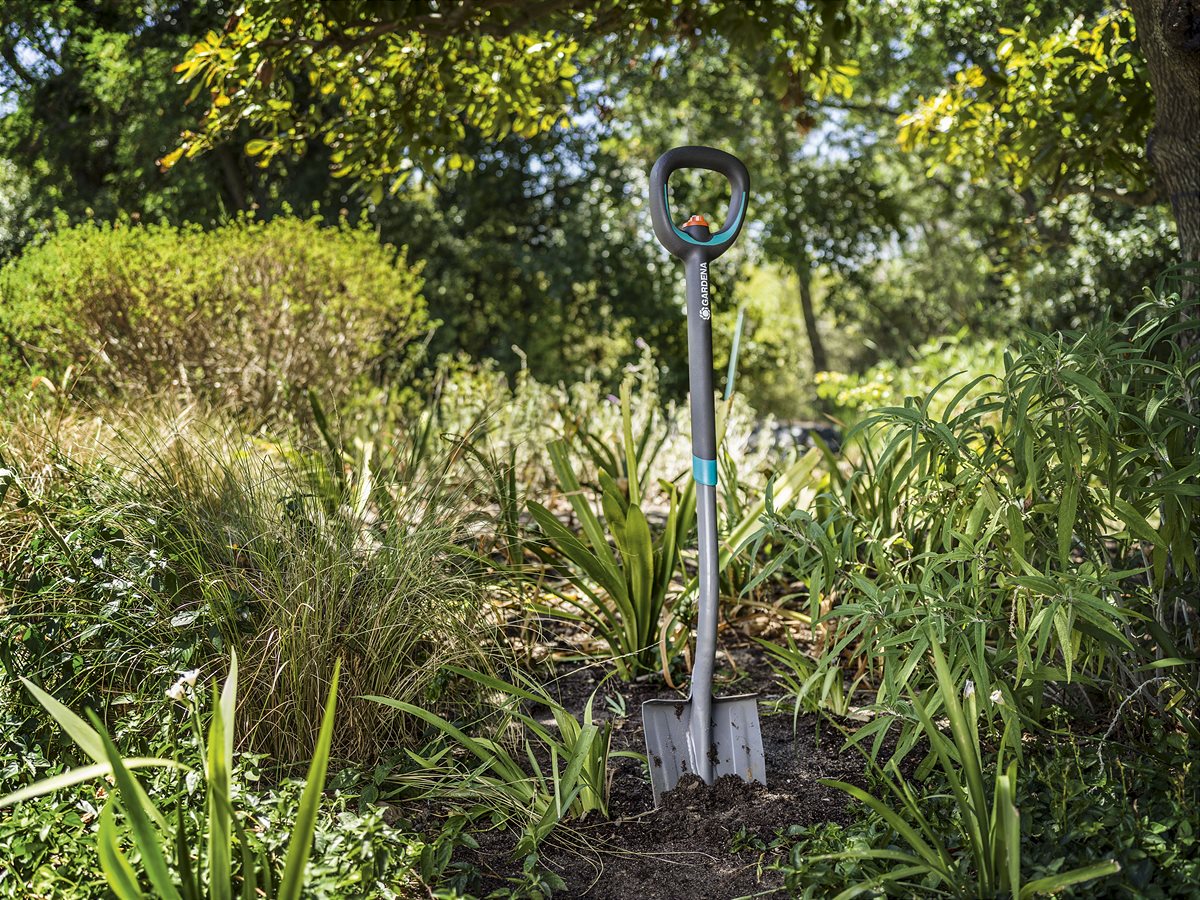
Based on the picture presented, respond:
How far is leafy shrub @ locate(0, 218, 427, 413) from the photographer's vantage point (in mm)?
5473

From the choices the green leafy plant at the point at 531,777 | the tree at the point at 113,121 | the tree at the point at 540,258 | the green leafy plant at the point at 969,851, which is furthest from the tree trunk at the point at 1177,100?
the tree at the point at 540,258

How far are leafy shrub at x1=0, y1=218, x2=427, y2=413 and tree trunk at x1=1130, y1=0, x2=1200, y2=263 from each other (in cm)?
414

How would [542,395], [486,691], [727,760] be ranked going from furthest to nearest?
[542,395] → [486,691] → [727,760]

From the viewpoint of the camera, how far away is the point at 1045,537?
245 centimetres

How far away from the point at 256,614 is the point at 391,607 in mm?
363

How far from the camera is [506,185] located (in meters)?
12.0

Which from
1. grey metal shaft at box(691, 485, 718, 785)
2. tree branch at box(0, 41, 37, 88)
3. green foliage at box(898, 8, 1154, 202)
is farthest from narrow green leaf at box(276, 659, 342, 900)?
tree branch at box(0, 41, 37, 88)

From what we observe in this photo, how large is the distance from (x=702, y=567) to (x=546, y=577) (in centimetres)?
163

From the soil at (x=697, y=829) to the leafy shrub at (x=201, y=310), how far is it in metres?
3.57

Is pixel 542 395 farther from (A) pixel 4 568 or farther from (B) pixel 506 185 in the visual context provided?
(B) pixel 506 185

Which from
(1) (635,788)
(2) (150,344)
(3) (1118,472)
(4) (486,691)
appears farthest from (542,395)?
(3) (1118,472)

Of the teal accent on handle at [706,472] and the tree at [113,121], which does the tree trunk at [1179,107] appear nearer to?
the teal accent on handle at [706,472]

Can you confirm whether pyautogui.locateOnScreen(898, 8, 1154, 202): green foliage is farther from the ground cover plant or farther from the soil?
the soil

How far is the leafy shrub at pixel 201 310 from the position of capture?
547 centimetres
